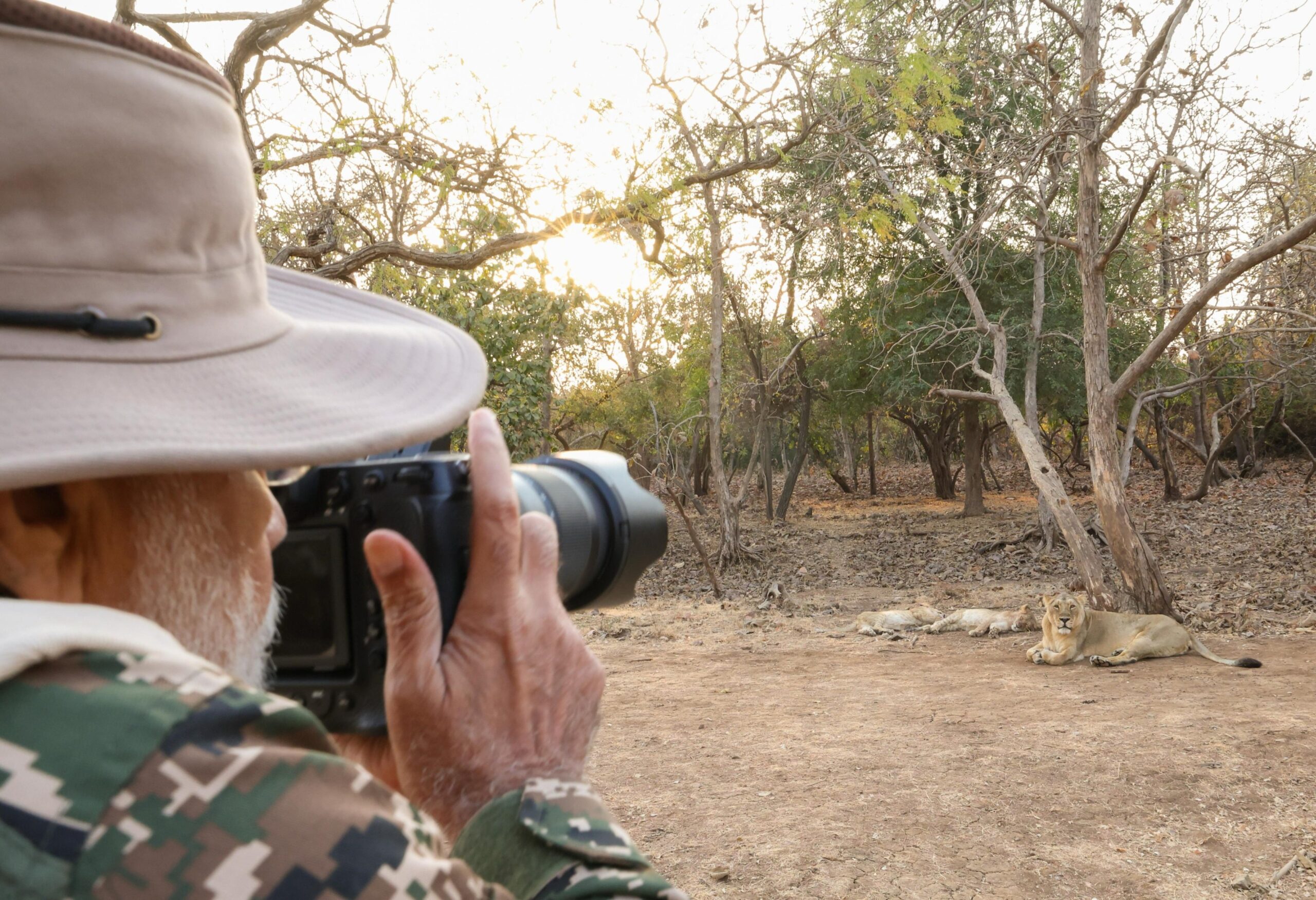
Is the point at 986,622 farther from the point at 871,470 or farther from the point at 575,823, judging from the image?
the point at 871,470

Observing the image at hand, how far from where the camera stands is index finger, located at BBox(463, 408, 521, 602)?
96cm

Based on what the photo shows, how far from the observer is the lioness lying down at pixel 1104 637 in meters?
7.89

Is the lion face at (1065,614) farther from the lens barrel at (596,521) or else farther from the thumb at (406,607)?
the thumb at (406,607)

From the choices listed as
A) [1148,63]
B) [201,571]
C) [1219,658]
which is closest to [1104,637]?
[1219,658]

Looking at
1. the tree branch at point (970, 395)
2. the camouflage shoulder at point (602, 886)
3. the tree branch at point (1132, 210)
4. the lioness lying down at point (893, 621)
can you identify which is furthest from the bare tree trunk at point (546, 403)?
the camouflage shoulder at point (602, 886)

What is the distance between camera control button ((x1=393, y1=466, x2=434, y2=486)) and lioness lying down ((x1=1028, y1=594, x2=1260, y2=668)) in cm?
792

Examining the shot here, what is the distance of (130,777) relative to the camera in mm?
540

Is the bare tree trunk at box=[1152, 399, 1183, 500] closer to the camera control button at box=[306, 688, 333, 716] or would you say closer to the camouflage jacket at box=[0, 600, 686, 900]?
the camera control button at box=[306, 688, 333, 716]

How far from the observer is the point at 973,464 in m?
19.1

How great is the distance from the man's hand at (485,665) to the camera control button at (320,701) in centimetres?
8

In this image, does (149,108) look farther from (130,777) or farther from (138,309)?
(130,777)

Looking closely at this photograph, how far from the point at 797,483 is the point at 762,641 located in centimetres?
2139

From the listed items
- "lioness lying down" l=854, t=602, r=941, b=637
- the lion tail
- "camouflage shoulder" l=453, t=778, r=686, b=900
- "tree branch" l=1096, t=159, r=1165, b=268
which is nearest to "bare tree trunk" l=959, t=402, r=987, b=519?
"lioness lying down" l=854, t=602, r=941, b=637

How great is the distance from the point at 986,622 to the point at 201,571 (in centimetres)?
943
